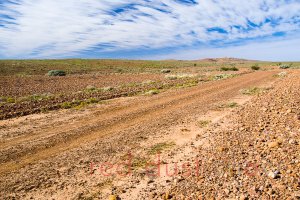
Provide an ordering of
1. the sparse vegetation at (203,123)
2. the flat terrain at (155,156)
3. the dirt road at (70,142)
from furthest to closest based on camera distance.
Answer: the sparse vegetation at (203,123), the dirt road at (70,142), the flat terrain at (155,156)

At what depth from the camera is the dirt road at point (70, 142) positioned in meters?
5.57

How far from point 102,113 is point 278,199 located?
9.95 m

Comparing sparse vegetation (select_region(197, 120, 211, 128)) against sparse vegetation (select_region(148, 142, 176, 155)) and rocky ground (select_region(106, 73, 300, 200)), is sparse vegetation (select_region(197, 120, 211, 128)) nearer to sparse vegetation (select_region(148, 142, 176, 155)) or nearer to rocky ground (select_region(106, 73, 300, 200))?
rocky ground (select_region(106, 73, 300, 200))

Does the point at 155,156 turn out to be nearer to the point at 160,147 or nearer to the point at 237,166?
the point at 160,147

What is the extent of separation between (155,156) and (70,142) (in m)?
3.13

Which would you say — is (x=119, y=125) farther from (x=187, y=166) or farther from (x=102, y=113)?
(x=187, y=166)

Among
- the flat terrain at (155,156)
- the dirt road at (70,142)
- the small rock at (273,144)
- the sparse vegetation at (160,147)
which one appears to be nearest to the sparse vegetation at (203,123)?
the flat terrain at (155,156)

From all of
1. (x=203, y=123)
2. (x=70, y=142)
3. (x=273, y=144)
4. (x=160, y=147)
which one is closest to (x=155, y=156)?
(x=160, y=147)

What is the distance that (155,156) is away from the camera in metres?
6.89

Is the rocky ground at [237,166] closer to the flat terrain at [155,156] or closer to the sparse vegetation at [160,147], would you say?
the flat terrain at [155,156]

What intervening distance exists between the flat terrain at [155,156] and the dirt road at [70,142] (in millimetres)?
25

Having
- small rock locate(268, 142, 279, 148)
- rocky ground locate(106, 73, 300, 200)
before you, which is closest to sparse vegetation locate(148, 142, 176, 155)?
rocky ground locate(106, 73, 300, 200)

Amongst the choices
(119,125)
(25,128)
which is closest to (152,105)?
(119,125)

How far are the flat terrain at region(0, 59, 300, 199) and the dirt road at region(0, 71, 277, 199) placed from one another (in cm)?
3
